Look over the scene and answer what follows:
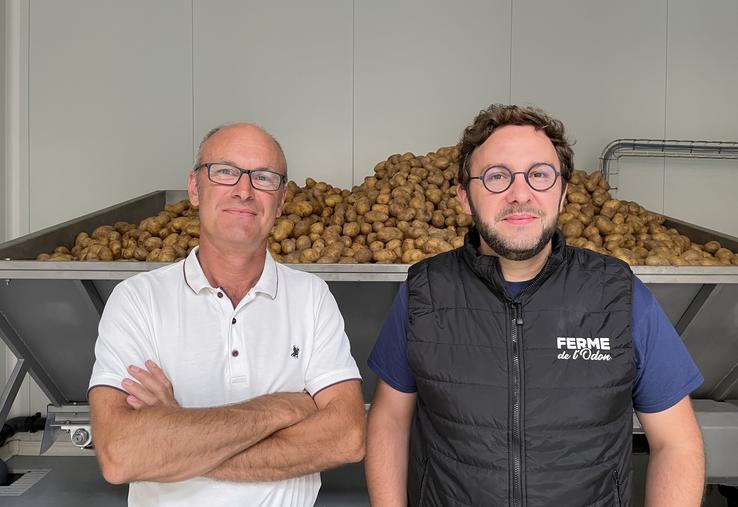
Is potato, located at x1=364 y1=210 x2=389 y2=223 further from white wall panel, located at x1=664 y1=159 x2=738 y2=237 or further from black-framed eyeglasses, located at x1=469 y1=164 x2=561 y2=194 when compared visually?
white wall panel, located at x1=664 y1=159 x2=738 y2=237

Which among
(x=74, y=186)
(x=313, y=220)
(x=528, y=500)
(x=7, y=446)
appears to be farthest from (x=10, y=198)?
(x=528, y=500)

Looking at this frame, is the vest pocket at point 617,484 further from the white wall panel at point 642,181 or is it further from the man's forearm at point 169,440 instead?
the white wall panel at point 642,181

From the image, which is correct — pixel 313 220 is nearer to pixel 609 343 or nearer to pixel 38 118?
pixel 609 343

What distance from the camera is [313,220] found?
3.13m

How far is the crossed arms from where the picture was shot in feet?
4.45

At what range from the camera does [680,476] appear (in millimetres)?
1524

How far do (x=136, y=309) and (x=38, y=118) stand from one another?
3546 millimetres

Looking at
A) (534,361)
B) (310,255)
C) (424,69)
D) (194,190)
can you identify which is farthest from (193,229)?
(424,69)

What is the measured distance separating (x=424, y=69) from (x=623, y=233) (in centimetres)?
214

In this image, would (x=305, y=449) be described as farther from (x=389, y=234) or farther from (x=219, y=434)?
(x=389, y=234)

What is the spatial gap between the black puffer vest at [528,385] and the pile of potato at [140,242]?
1.50 metres

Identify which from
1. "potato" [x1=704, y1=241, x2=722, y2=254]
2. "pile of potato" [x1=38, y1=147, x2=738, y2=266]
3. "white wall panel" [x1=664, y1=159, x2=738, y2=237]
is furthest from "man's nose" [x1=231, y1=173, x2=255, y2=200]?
"white wall panel" [x1=664, y1=159, x2=738, y2=237]

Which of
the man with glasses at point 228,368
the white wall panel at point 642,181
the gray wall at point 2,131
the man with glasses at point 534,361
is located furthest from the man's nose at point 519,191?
the gray wall at point 2,131

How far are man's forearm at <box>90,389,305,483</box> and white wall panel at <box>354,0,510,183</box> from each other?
11.3 ft
